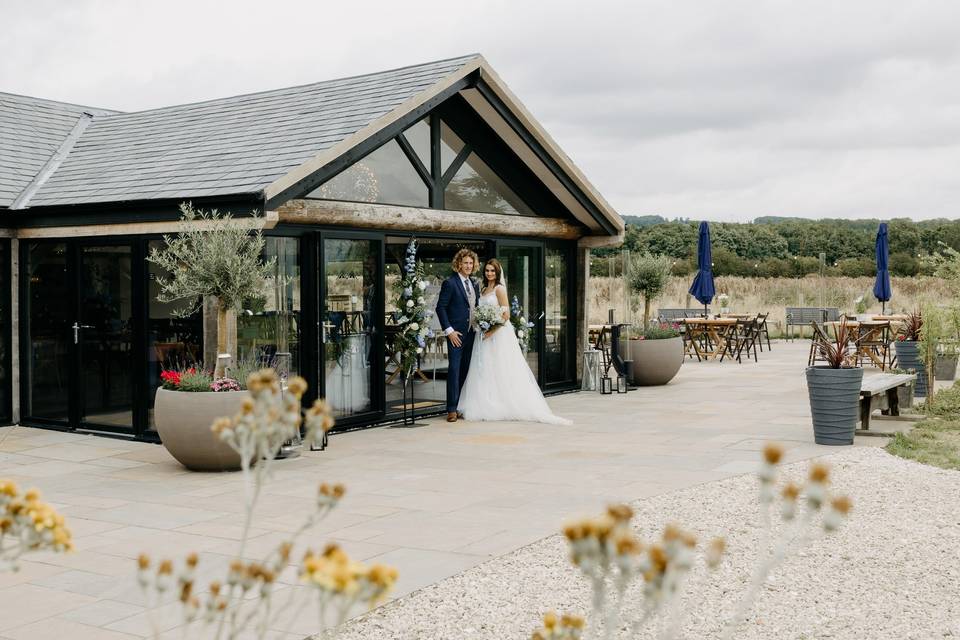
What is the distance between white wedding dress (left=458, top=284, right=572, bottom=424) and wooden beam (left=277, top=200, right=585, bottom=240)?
1024 mm

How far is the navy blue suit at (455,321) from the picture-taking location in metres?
11.1

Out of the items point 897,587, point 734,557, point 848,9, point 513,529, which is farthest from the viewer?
point 848,9

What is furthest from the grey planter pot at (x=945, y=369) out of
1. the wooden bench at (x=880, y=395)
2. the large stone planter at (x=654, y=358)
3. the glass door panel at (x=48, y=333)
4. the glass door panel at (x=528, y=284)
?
the glass door panel at (x=48, y=333)

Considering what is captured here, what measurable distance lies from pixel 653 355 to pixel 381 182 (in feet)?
17.8

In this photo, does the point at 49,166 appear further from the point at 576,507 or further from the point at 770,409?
the point at 770,409

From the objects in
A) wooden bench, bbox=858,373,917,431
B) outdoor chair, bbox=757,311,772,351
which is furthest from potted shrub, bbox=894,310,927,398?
outdoor chair, bbox=757,311,772,351

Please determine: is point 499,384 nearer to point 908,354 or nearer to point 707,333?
point 908,354

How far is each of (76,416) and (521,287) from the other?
5.67 m

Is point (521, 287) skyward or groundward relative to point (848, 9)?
groundward

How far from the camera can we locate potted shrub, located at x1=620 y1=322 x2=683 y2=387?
14.4 m

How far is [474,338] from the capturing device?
11414 mm

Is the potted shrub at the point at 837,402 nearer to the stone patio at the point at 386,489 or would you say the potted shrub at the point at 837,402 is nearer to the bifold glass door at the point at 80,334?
the stone patio at the point at 386,489

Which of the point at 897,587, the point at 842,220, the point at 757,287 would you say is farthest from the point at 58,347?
the point at 842,220

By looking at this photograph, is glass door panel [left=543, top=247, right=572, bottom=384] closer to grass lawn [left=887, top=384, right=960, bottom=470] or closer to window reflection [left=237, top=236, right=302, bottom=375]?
window reflection [left=237, top=236, right=302, bottom=375]
